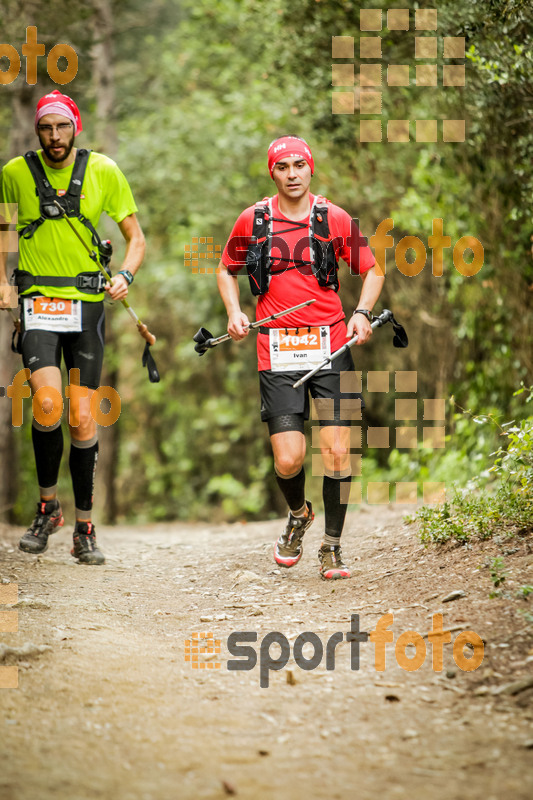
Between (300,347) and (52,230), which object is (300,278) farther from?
(52,230)

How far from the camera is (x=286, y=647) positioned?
396 centimetres

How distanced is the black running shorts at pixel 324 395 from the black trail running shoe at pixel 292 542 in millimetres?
659

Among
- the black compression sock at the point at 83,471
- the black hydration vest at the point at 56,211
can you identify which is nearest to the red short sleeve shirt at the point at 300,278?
the black hydration vest at the point at 56,211

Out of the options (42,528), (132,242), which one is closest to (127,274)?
(132,242)

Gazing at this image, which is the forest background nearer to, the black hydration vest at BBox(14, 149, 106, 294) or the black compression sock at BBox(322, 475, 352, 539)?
the black compression sock at BBox(322, 475, 352, 539)

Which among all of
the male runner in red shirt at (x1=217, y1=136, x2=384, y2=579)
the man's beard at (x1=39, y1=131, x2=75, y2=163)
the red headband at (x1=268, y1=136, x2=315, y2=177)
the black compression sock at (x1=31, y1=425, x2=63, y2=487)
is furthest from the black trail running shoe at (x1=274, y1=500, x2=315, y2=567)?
the man's beard at (x1=39, y1=131, x2=75, y2=163)

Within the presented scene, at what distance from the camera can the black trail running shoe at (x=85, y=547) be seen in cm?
596

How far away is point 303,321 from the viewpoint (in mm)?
5309

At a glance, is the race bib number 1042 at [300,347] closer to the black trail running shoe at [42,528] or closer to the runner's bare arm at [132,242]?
the runner's bare arm at [132,242]

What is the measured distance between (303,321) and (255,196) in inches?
365

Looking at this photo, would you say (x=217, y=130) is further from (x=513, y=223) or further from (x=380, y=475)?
(x=513, y=223)

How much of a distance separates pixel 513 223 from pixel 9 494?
876cm

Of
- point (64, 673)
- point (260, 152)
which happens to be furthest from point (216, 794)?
point (260, 152)

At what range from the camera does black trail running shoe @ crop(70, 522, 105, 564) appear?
5.96 meters
